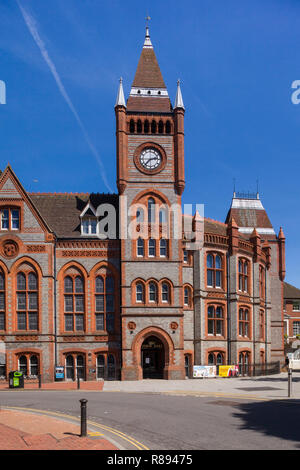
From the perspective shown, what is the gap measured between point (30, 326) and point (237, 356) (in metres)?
17.8

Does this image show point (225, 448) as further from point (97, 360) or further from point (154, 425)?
point (97, 360)

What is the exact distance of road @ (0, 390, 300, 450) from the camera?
14.9 metres

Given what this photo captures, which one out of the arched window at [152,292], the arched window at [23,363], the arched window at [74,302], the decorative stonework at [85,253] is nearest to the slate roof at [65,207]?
the decorative stonework at [85,253]

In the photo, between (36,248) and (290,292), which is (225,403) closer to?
(36,248)

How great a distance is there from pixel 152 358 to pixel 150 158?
16595mm

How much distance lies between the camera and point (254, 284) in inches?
1928

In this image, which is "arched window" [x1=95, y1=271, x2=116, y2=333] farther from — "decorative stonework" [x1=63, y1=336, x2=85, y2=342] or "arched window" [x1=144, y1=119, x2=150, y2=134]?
"arched window" [x1=144, y1=119, x2=150, y2=134]

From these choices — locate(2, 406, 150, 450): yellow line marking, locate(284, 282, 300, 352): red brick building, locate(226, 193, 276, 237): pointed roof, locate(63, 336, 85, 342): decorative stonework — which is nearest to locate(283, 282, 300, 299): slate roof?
locate(284, 282, 300, 352): red brick building

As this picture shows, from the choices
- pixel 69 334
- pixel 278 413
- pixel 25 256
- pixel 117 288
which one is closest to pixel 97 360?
pixel 69 334

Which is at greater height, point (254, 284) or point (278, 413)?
point (254, 284)

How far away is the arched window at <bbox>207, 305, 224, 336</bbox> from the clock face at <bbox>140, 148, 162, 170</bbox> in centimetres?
1308

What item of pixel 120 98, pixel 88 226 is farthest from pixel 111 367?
pixel 120 98

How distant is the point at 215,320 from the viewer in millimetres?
44594

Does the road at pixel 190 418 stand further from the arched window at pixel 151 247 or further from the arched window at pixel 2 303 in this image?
the arched window at pixel 151 247
